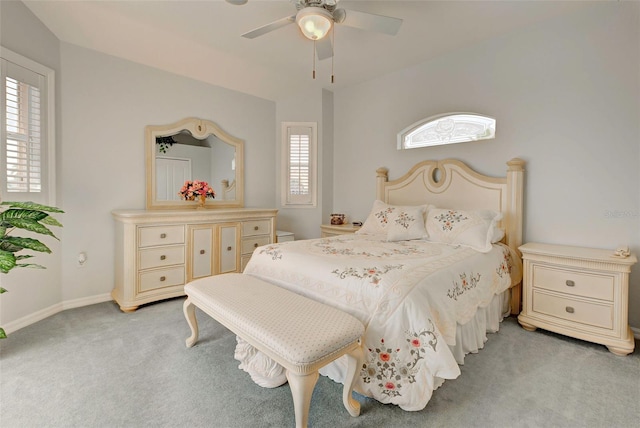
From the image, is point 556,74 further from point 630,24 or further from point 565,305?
point 565,305

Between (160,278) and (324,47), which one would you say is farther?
(160,278)

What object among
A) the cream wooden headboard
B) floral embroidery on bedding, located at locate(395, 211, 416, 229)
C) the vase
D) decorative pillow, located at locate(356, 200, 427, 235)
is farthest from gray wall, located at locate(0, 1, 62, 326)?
the cream wooden headboard

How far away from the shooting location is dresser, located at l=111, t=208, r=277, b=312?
2.82 meters

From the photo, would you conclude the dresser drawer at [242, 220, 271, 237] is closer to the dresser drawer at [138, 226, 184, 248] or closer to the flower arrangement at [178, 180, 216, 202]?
the flower arrangement at [178, 180, 216, 202]

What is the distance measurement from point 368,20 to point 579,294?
8.49 feet

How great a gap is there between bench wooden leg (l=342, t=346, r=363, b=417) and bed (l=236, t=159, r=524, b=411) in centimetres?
14

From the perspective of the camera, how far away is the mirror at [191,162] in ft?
11.1

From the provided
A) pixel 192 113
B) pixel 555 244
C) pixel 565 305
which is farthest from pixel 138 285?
pixel 555 244

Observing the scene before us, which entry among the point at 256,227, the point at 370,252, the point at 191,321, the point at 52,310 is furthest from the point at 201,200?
the point at 370,252

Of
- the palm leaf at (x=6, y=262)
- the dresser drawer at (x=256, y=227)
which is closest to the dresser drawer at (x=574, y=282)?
the dresser drawer at (x=256, y=227)

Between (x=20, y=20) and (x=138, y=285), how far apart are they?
8.04 feet

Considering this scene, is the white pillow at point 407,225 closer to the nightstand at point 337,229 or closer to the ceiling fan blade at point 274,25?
the nightstand at point 337,229

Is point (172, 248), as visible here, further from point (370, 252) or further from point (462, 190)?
point (462, 190)

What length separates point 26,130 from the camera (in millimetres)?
2494
